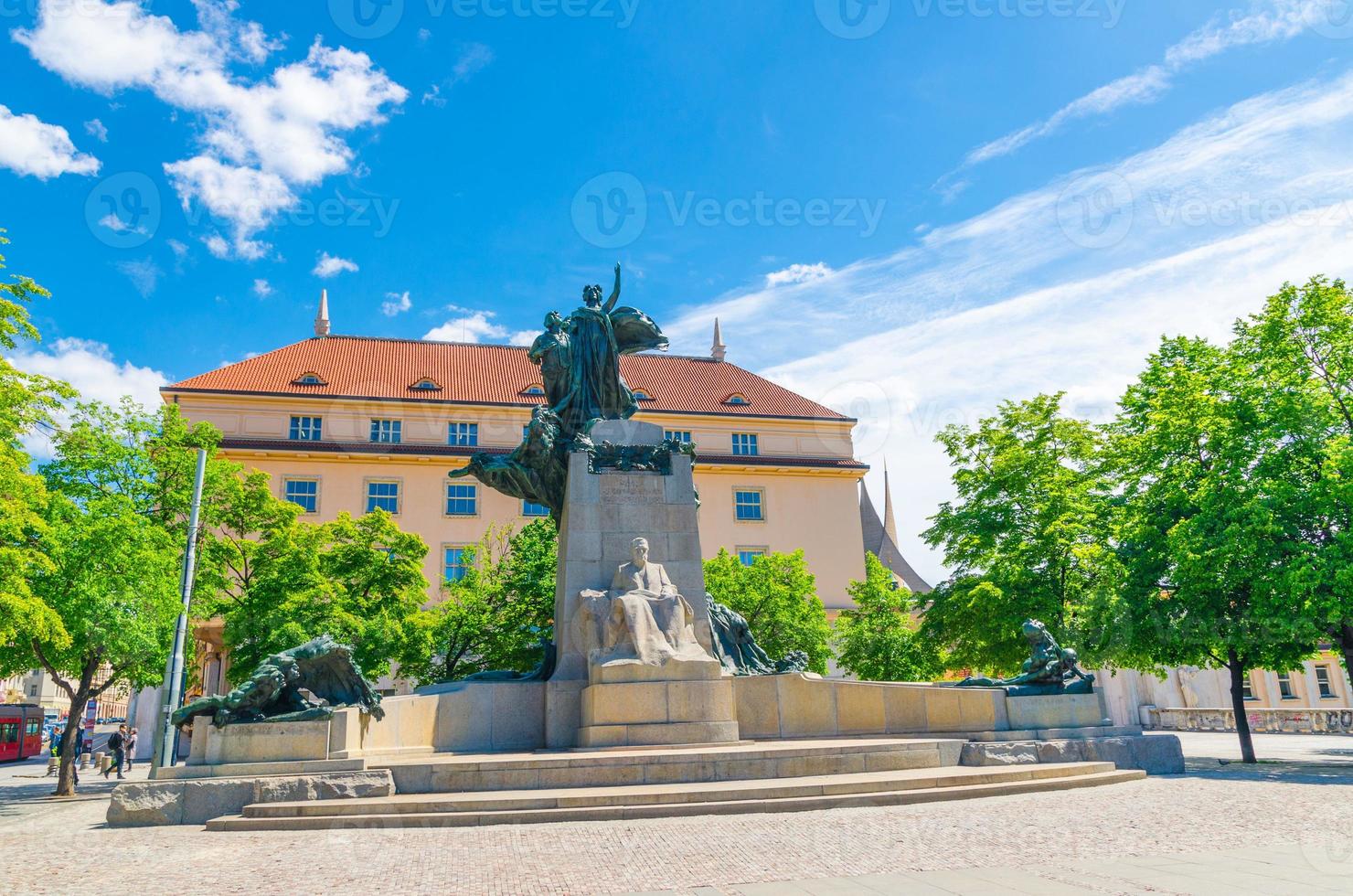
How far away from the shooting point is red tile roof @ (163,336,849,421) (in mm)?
48969

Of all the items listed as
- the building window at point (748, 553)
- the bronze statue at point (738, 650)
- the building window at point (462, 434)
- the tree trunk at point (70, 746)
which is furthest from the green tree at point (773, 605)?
the bronze statue at point (738, 650)

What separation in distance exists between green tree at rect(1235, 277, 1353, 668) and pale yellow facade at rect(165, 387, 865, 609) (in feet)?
96.5

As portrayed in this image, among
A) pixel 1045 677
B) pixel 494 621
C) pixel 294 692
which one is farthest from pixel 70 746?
pixel 1045 677

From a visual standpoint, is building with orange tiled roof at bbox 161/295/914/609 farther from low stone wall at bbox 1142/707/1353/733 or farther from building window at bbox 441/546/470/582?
low stone wall at bbox 1142/707/1353/733

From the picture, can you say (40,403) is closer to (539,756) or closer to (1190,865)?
(539,756)

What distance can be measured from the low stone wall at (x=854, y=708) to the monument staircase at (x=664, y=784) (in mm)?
1338

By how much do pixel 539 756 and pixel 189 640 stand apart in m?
20.8

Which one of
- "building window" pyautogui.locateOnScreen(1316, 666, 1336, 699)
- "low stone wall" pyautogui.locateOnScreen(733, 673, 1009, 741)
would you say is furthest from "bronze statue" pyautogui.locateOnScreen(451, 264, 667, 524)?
"building window" pyautogui.locateOnScreen(1316, 666, 1336, 699)

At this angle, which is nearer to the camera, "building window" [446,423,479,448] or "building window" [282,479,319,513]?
"building window" [282,479,319,513]

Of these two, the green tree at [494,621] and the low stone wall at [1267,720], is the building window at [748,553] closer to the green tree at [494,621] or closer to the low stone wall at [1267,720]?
the green tree at [494,621]

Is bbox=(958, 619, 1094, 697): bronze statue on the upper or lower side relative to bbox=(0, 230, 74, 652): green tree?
lower

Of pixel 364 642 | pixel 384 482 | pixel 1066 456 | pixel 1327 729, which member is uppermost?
pixel 384 482

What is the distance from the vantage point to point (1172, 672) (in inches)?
2194

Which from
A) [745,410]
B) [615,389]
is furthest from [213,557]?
[745,410]
